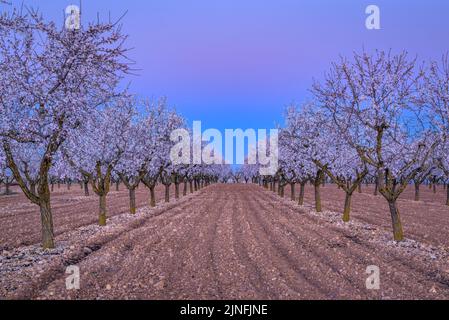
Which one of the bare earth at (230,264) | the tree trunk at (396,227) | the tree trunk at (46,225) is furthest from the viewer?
the tree trunk at (396,227)

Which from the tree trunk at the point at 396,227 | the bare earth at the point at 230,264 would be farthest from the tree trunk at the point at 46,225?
the tree trunk at the point at 396,227

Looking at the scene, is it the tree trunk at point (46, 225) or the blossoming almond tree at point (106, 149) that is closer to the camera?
the tree trunk at point (46, 225)

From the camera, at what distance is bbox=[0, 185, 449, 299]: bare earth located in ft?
37.8

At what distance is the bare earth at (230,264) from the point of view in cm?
1151

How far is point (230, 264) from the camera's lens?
48.1 feet

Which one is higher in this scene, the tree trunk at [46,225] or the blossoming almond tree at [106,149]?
the blossoming almond tree at [106,149]

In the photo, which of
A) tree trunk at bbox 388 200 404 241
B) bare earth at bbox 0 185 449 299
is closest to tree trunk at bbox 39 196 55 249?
bare earth at bbox 0 185 449 299

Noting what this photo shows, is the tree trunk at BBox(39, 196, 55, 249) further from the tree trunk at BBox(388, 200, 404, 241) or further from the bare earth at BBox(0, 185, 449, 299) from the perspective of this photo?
the tree trunk at BBox(388, 200, 404, 241)

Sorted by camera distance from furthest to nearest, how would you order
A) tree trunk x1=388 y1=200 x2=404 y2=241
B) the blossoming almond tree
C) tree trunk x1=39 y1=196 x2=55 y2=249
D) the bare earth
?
the blossoming almond tree, tree trunk x1=388 y1=200 x2=404 y2=241, tree trunk x1=39 y1=196 x2=55 y2=249, the bare earth

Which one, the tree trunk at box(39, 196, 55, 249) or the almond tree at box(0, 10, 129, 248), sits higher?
the almond tree at box(0, 10, 129, 248)

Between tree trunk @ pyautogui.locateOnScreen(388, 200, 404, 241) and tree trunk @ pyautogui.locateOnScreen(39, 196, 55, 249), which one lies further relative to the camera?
tree trunk @ pyautogui.locateOnScreen(388, 200, 404, 241)

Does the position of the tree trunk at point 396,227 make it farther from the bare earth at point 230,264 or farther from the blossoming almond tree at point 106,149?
the blossoming almond tree at point 106,149
